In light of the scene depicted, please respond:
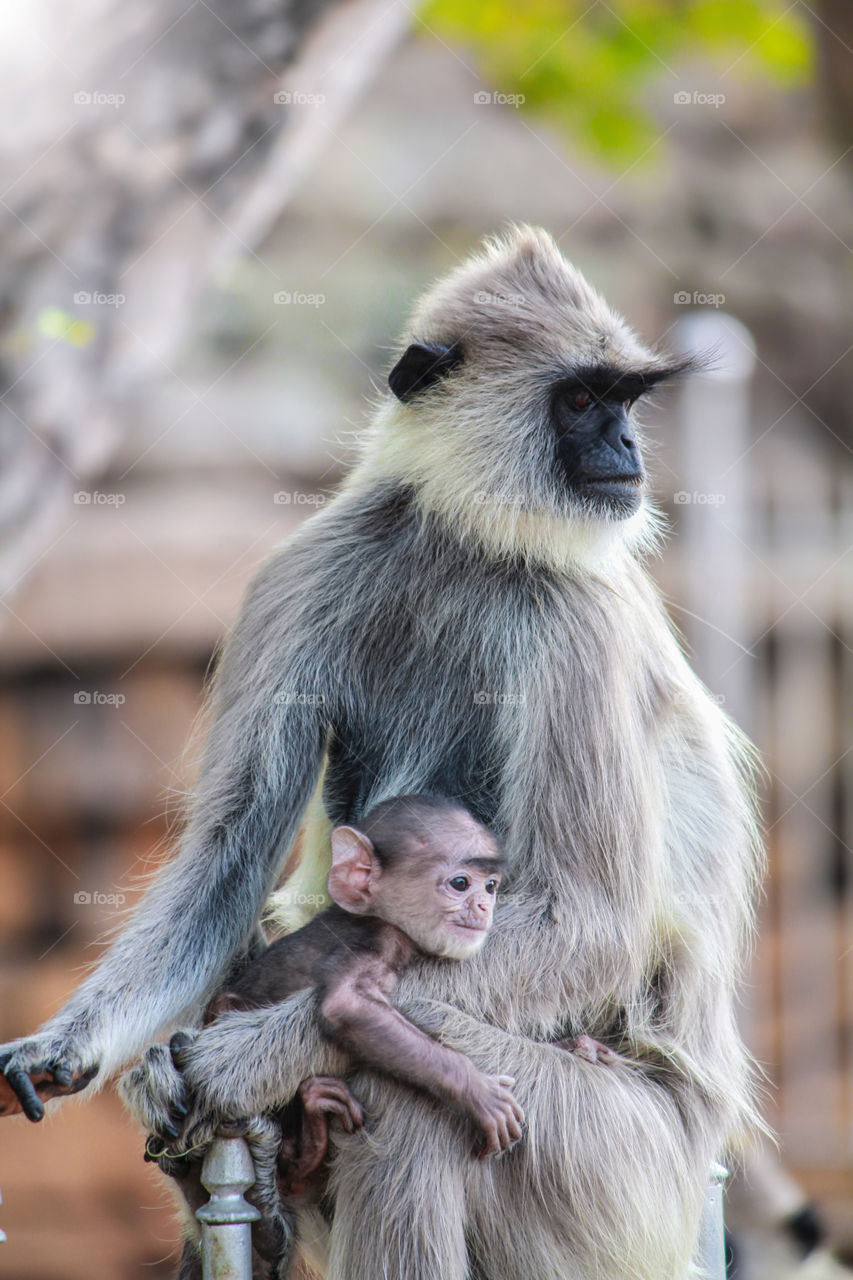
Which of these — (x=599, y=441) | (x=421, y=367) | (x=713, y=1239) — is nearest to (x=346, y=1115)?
(x=713, y=1239)

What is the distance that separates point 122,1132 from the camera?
25.3 ft

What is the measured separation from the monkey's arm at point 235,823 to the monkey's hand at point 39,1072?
169 mm

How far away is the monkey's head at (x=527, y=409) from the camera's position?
3.32 meters

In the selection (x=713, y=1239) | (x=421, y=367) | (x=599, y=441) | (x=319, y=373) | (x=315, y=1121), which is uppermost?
(x=319, y=373)

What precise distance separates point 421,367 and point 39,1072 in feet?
5.86

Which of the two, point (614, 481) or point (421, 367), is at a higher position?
point (421, 367)

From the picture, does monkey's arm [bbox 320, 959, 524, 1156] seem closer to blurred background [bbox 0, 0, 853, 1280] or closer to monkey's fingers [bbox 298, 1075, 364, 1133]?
monkey's fingers [bbox 298, 1075, 364, 1133]

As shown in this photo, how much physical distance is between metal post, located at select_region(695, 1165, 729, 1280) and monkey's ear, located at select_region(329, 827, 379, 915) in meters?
1.16

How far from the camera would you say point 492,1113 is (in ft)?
9.05

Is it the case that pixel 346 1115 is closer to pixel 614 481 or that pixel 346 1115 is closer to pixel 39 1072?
pixel 39 1072

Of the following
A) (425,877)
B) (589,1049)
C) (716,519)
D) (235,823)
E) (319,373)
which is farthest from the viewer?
(319,373)

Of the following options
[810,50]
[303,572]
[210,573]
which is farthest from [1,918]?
[810,50]

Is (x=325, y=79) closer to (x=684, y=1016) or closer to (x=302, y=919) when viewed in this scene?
(x=302, y=919)

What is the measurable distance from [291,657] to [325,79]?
9.35 ft
